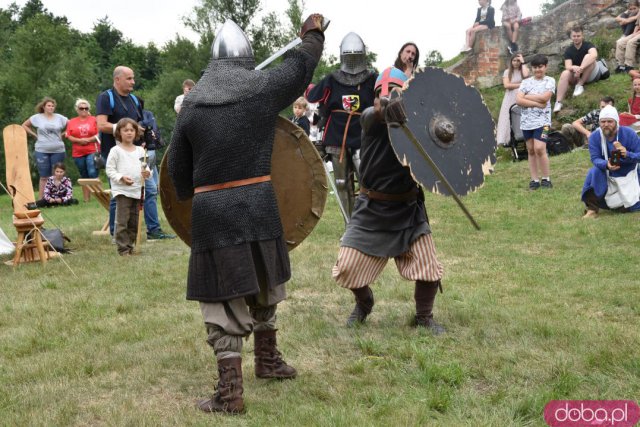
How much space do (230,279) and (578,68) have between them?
38.8ft

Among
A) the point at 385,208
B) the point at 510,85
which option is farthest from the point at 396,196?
the point at 510,85

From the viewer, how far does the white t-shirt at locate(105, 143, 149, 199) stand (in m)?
7.59

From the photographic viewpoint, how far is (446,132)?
426cm

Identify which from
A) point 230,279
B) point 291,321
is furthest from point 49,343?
point 230,279

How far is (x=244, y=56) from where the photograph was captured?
3627 millimetres

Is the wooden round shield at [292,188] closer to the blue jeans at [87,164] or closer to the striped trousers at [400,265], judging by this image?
the striped trousers at [400,265]

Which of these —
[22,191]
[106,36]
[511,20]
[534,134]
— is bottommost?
[22,191]

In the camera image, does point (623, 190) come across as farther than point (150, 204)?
No

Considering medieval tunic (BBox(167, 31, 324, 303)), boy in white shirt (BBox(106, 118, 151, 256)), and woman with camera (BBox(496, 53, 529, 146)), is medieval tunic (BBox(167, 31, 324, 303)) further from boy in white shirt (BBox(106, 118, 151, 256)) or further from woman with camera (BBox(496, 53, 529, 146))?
woman with camera (BBox(496, 53, 529, 146))

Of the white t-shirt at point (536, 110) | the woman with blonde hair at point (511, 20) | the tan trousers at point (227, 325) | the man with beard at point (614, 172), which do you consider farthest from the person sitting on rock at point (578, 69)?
the tan trousers at point (227, 325)

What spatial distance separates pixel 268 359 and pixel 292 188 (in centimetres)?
88

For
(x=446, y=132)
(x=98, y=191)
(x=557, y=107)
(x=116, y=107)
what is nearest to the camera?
(x=446, y=132)

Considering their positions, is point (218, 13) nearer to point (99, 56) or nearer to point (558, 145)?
point (99, 56)

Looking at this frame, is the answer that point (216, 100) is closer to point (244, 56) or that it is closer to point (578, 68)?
point (244, 56)
